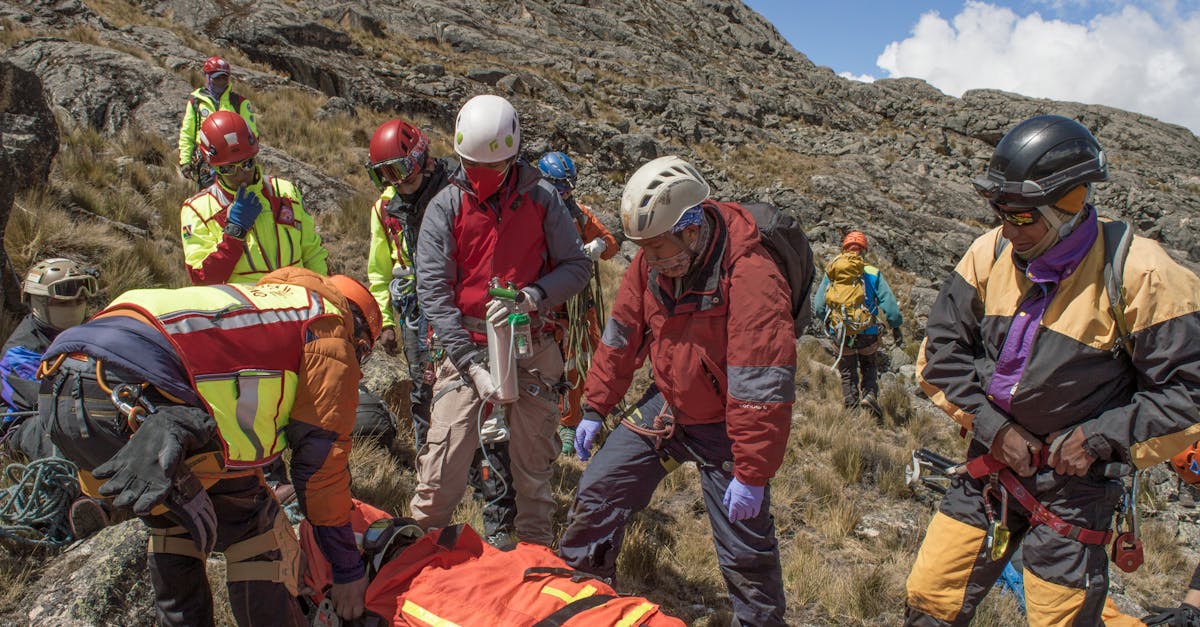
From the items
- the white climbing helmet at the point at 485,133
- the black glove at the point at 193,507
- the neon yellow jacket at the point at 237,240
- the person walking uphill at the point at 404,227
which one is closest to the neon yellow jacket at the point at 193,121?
the neon yellow jacket at the point at 237,240

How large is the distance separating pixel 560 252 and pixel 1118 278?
8.19 feet

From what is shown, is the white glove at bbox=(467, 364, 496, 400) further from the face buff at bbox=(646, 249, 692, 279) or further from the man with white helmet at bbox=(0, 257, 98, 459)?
the man with white helmet at bbox=(0, 257, 98, 459)

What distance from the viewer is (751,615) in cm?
296

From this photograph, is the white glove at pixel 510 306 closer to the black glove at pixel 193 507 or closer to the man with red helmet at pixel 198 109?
the black glove at pixel 193 507

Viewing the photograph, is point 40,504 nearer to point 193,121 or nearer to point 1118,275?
point 1118,275

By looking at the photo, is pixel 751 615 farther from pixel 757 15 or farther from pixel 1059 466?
pixel 757 15

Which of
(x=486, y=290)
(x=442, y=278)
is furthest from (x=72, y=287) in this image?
(x=486, y=290)

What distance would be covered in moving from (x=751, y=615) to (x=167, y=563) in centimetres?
230

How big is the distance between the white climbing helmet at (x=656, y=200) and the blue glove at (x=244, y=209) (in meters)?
2.77

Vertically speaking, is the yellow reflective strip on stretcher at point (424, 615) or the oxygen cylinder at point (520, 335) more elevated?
the oxygen cylinder at point (520, 335)

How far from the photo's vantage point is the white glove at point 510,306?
3.42 meters

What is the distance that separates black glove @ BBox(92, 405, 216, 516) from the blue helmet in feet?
13.5

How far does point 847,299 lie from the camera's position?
8352 millimetres

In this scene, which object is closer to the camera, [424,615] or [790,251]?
[424,615]
